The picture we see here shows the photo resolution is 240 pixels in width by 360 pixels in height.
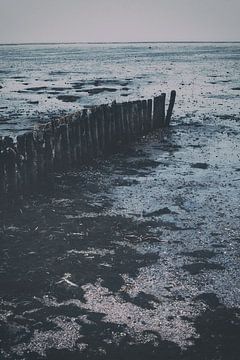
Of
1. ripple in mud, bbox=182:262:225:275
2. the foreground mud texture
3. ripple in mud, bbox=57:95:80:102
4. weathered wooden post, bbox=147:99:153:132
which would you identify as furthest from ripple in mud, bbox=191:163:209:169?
ripple in mud, bbox=57:95:80:102

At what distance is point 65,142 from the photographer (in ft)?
26.0

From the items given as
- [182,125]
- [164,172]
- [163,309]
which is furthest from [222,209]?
[182,125]

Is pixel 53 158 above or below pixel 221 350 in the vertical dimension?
above

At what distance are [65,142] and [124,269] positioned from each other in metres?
3.95

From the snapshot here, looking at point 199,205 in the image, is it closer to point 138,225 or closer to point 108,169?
point 138,225

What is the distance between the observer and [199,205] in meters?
6.61

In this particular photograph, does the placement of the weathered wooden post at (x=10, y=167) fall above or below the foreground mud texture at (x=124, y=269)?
above

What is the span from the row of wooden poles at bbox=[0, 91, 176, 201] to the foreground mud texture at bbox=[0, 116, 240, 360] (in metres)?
0.38

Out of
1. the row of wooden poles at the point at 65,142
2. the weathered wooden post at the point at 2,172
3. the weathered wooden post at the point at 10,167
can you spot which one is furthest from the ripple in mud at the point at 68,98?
the weathered wooden post at the point at 2,172

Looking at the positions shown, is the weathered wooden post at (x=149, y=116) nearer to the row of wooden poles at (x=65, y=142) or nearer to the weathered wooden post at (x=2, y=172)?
the row of wooden poles at (x=65, y=142)

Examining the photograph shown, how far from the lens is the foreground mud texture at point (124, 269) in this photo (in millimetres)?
3463

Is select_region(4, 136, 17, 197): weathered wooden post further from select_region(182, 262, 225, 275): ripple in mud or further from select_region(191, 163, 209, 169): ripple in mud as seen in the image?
select_region(191, 163, 209, 169): ripple in mud

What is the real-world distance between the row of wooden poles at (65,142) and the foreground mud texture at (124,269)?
381 millimetres

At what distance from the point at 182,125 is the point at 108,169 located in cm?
579
